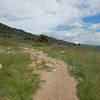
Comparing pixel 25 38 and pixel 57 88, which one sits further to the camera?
pixel 25 38

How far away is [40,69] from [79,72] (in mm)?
2715

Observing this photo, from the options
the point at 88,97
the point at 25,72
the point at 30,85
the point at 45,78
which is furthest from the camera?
the point at 25,72

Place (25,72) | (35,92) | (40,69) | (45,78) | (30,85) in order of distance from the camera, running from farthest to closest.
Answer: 1. (40,69)
2. (25,72)
3. (45,78)
4. (30,85)
5. (35,92)

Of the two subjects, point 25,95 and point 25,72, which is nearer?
point 25,95

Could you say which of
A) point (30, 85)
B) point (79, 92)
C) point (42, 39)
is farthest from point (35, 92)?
point (42, 39)

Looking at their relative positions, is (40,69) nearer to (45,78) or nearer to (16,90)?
(45,78)

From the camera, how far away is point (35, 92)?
25.2ft

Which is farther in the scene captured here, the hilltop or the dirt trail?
the hilltop

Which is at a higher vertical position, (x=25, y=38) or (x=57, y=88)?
(x=25, y=38)

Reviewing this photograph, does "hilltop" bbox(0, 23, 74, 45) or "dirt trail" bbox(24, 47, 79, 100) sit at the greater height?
"hilltop" bbox(0, 23, 74, 45)

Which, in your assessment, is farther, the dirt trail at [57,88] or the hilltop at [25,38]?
the hilltop at [25,38]

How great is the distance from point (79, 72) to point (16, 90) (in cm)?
463

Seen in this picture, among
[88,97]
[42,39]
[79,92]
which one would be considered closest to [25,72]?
[79,92]

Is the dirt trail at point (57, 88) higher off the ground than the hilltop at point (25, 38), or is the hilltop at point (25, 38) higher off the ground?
the hilltop at point (25, 38)
